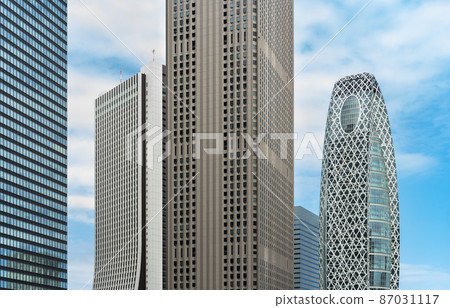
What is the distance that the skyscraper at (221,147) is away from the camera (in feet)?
584

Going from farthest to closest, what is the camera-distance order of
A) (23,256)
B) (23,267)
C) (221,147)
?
(23,256), (23,267), (221,147)

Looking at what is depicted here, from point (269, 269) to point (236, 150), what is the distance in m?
33.1

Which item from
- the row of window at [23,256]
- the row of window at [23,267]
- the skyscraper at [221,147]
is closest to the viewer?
the skyscraper at [221,147]

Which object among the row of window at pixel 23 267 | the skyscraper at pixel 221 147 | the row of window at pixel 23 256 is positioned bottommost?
the row of window at pixel 23 267

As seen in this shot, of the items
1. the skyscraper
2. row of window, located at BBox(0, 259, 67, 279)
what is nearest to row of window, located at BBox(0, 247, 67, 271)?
row of window, located at BBox(0, 259, 67, 279)

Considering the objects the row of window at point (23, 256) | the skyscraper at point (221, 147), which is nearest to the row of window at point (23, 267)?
the row of window at point (23, 256)

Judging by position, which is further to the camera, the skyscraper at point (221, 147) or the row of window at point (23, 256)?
the row of window at point (23, 256)

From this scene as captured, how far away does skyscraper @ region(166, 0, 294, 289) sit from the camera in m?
178

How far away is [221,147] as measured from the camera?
188750 millimetres

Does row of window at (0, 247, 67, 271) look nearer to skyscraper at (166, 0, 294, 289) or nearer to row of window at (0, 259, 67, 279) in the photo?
row of window at (0, 259, 67, 279)

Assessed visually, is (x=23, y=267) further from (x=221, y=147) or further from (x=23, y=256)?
(x=221, y=147)

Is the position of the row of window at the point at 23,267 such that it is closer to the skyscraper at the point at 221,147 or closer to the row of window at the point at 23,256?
the row of window at the point at 23,256

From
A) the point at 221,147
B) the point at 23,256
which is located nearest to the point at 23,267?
the point at 23,256
